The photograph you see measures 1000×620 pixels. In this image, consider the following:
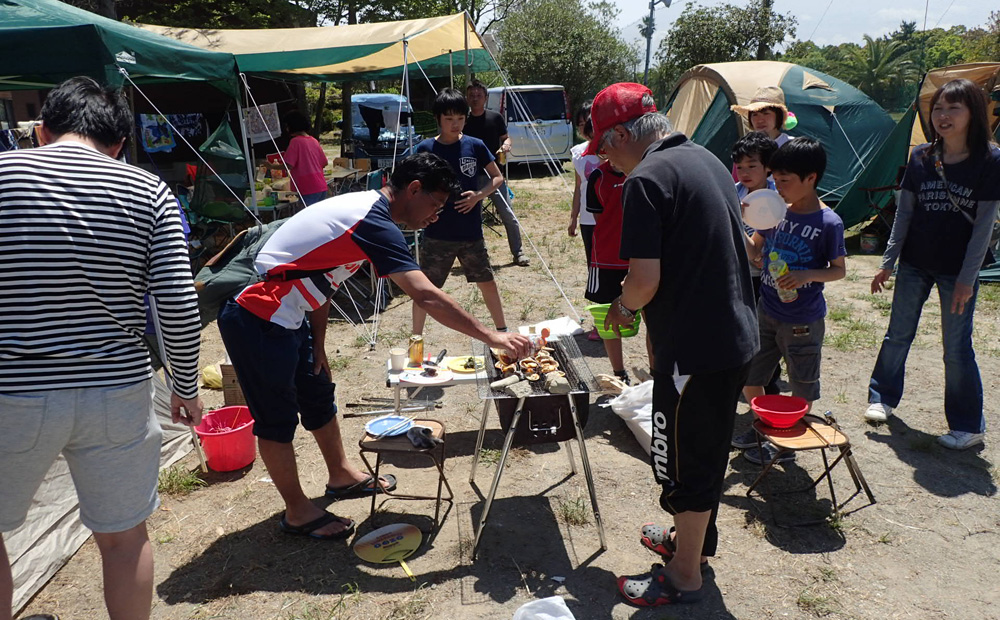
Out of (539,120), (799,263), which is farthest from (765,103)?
(539,120)

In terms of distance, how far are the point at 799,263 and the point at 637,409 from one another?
1.16 meters

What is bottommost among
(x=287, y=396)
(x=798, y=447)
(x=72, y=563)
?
(x=72, y=563)

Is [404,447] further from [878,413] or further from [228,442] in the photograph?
[878,413]

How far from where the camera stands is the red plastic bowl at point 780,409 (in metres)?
3.13

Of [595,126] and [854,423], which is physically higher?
[595,126]

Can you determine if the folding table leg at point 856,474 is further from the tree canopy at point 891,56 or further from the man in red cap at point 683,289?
the tree canopy at point 891,56

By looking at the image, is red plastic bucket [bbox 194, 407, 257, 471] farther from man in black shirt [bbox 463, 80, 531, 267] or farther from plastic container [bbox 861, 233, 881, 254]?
plastic container [bbox 861, 233, 881, 254]

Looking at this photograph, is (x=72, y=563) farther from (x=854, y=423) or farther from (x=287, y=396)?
(x=854, y=423)

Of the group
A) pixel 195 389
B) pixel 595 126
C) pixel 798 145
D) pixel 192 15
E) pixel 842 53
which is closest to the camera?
pixel 195 389

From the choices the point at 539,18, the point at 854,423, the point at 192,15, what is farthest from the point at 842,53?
the point at 854,423

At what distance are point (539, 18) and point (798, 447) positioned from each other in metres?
27.6

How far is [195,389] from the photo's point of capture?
2193mm

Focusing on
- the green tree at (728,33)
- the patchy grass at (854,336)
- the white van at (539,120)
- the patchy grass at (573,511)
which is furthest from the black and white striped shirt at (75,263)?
the green tree at (728,33)

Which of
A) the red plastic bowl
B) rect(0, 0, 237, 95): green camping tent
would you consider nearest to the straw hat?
the red plastic bowl
